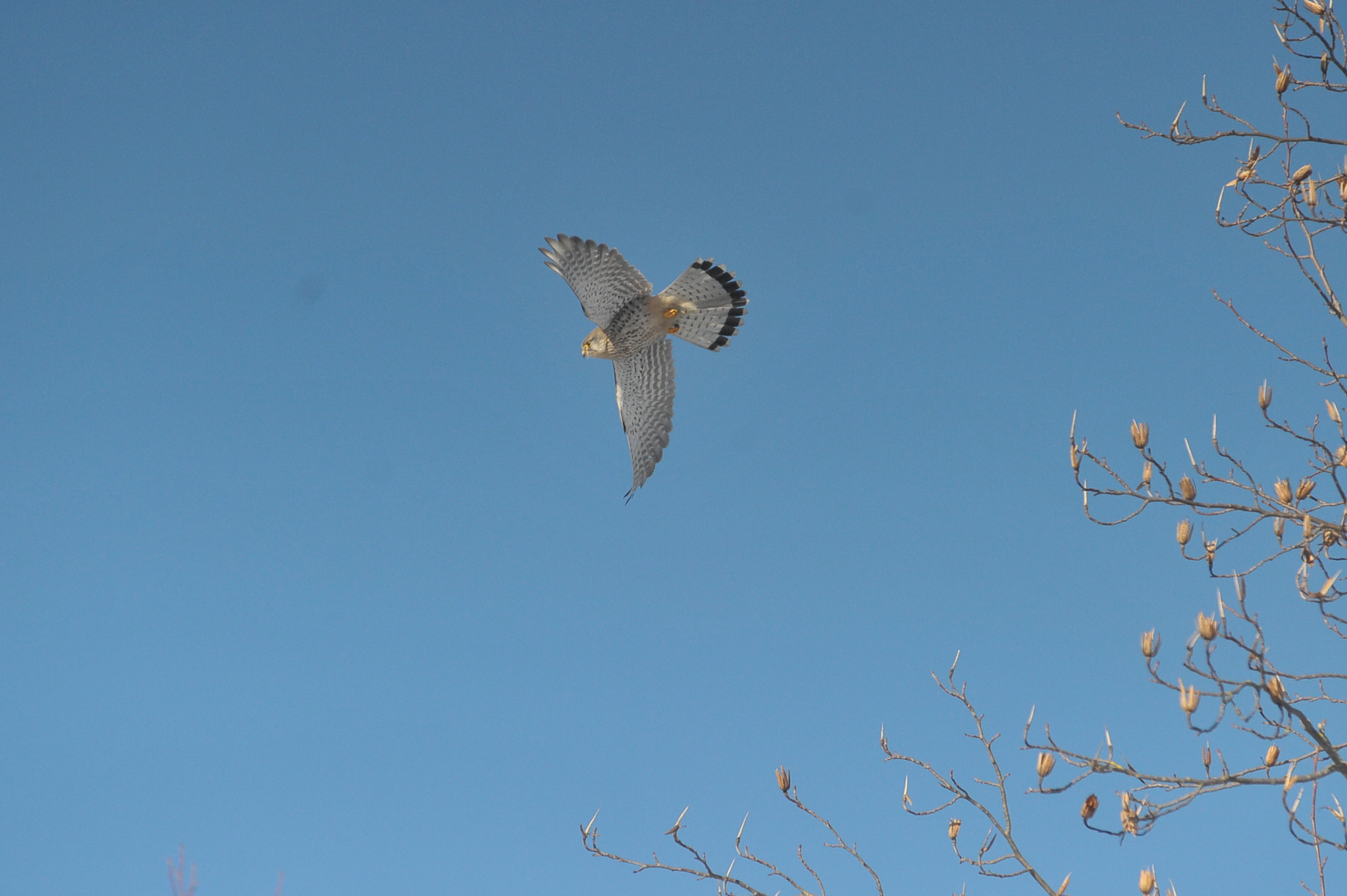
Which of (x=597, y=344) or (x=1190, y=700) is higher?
(x=597, y=344)

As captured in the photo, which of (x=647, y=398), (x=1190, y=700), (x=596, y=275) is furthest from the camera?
(x=647, y=398)

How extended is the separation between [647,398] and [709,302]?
4.25 feet

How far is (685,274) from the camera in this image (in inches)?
366

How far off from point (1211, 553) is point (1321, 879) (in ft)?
5.13

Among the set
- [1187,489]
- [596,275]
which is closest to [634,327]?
[596,275]

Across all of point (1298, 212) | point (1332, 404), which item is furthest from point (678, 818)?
point (1298, 212)

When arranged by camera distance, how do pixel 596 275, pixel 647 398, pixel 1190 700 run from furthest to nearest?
1. pixel 647 398
2. pixel 596 275
3. pixel 1190 700

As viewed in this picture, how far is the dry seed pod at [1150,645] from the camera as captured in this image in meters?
3.63

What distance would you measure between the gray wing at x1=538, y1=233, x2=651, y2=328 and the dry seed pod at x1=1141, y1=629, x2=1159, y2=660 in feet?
20.8

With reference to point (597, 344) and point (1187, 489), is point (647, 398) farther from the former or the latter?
point (1187, 489)

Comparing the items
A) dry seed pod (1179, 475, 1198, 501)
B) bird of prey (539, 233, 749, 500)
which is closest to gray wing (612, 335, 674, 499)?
bird of prey (539, 233, 749, 500)

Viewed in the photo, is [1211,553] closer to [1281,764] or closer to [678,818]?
[1281,764]

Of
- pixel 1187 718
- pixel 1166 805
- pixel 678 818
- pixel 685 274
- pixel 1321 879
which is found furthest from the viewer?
pixel 685 274

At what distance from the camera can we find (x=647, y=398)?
33.3 feet
